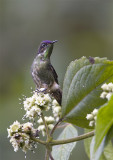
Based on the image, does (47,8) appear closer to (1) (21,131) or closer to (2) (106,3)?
(2) (106,3)

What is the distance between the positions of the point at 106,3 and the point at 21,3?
1.92 meters

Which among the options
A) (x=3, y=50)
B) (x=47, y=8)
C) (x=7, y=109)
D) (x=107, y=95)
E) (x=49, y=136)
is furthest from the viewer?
(x=47, y=8)

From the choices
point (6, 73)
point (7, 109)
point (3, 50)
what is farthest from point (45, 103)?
point (3, 50)

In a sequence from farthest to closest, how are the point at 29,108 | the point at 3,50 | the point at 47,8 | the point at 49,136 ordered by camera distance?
the point at 47,8, the point at 3,50, the point at 29,108, the point at 49,136

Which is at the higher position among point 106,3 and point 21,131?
point 106,3

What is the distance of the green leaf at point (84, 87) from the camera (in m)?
2.16

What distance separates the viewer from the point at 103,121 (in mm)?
1754

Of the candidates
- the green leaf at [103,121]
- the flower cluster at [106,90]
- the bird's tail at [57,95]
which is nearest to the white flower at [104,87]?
the flower cluster at [106,90]

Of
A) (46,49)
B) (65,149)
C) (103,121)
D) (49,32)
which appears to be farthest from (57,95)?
(49,32)

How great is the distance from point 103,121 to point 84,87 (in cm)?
50

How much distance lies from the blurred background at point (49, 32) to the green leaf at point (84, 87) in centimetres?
391

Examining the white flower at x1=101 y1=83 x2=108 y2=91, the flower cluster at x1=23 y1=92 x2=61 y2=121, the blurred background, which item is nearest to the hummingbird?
the flower cluster at x1=23 y1=92 x2=61 y2=121

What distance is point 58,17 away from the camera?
8625 mm

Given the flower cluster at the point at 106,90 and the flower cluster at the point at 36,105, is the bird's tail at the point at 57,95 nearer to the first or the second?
the flower cluster at the point at 36,105
